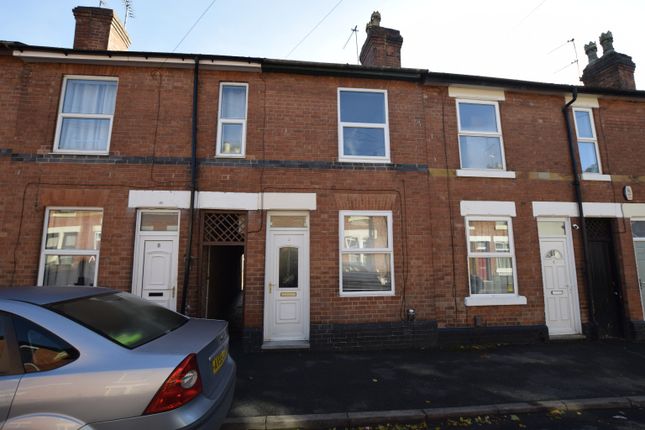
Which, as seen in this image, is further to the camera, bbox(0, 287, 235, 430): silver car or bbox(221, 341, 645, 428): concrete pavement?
bbox(221, 341, 645, 428): concrete pavement

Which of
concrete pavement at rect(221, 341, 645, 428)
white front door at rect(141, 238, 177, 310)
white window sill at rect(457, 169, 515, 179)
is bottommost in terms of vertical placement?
concrete pavement at rect(221, 341, 645, 428)

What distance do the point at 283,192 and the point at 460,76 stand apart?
4.80 meters

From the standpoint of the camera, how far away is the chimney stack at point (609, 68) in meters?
9.03

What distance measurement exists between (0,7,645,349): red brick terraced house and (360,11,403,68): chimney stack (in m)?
0.14

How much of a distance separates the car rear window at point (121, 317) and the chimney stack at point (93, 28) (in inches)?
274

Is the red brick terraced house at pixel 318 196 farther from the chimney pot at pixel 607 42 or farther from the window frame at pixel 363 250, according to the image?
the chimney pot at pixel 607 42

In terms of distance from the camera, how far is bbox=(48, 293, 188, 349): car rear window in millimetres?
2537

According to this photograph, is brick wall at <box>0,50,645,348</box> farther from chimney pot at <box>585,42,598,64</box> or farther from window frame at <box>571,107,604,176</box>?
chimney pot at <box>585,42,598,64</box>

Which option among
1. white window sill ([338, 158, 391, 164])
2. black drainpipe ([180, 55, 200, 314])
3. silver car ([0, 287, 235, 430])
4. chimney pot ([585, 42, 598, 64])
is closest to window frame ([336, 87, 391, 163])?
white window sill ([338, 158, 391, 164])

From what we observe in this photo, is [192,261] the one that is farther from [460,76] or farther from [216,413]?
[460,76]

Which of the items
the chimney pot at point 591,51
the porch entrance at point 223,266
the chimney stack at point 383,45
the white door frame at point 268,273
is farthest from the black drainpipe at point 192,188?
the chimney pot at point 591,51

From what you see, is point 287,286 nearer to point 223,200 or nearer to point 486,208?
point 223,200

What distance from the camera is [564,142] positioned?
8008 millimetres

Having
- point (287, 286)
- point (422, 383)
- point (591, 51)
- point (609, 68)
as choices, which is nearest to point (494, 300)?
point (422, 383)
